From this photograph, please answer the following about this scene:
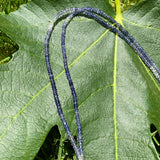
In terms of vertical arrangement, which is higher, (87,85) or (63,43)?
(63,43)

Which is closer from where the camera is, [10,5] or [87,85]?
[87,85]

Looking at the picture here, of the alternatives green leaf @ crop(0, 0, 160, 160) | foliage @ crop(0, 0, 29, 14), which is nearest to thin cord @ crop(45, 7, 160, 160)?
green leaf @ crop(0, 0, 160, 160)

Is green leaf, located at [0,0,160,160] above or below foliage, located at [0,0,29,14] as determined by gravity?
below

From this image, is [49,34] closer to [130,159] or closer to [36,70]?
[36,70]

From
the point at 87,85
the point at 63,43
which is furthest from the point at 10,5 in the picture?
the point at 87,85

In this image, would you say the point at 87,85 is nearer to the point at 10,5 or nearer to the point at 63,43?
the point at 63,43

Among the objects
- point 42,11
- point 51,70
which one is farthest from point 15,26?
point 51,70

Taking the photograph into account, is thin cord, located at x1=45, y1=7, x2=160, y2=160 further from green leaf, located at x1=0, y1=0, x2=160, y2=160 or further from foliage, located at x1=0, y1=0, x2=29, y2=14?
foliage, located at x1=0, y1=0, x2=29, y2=14

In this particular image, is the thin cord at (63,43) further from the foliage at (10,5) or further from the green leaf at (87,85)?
the foliage at (10,5)

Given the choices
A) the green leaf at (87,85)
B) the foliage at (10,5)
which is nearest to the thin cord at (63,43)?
the green leaf at (87,85)
